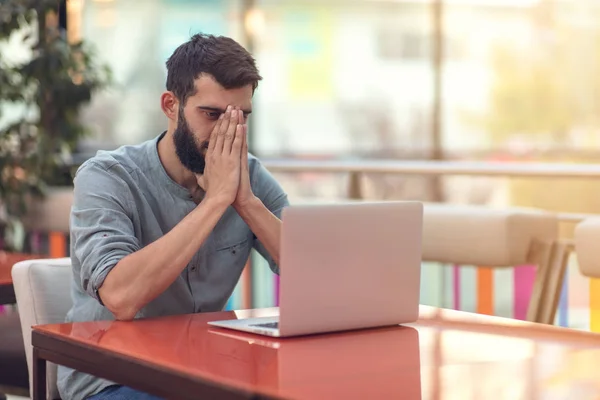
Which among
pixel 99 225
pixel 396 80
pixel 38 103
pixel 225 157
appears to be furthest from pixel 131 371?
pixel 396 80

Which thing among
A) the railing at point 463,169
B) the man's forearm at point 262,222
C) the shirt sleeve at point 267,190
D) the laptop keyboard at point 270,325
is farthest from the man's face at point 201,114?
the railing at point 463,169

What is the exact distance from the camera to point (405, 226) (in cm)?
187

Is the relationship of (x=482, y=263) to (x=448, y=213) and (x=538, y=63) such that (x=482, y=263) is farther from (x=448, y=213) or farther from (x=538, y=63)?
(x=538, y=63)

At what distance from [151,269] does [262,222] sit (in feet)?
1.19

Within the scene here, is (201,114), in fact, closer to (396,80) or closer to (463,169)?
(463,169)

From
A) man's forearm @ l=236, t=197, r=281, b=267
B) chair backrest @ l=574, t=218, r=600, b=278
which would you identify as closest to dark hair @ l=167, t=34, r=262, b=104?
man's forearm @ l=236, t=197, r=281, b=267

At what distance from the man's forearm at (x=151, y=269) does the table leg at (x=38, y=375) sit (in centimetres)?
18

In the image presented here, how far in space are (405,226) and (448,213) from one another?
1273 mm

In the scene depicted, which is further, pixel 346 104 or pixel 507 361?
pixel 346 104

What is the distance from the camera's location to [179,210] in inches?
90.5

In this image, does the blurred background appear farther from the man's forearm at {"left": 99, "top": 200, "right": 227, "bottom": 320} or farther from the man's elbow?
the man's elbow

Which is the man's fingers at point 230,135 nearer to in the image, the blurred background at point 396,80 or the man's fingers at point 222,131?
the man's fingers at point 222,131

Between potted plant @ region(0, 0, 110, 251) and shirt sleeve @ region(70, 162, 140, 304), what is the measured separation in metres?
2.69

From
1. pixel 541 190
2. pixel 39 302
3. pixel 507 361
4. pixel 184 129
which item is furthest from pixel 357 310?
pixel 541 190
